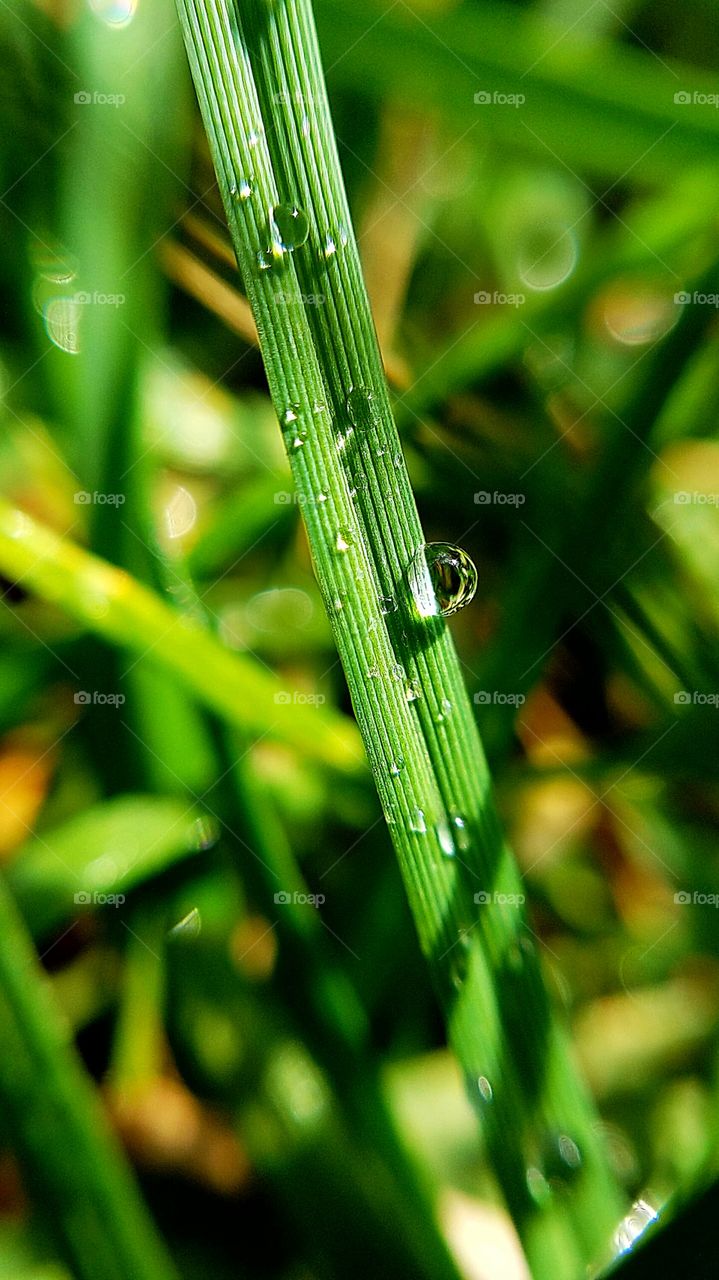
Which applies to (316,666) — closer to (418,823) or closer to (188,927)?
(188,927)

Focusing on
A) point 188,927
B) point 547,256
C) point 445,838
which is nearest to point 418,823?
point 445,838

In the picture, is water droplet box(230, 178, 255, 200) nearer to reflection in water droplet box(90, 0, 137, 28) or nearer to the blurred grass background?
the blurred grass background

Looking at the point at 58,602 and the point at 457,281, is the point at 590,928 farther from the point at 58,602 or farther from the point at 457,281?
the point at 457,281

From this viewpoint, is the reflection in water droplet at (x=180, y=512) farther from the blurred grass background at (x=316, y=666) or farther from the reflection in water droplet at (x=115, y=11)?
the reflection in water droplet at (x=115, y=11)

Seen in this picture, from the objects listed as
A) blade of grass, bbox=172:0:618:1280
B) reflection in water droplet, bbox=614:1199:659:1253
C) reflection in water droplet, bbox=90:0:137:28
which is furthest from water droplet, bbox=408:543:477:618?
reflection in water droplet, bbox=90:0:137:28

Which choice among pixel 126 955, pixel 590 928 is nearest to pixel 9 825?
pixel 126 955

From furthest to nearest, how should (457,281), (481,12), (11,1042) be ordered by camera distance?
(457,281), (481,12), (11,1042)

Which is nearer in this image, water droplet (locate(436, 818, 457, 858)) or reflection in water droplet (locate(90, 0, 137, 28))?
water droplet (locate(436, 818, 457, 858))
